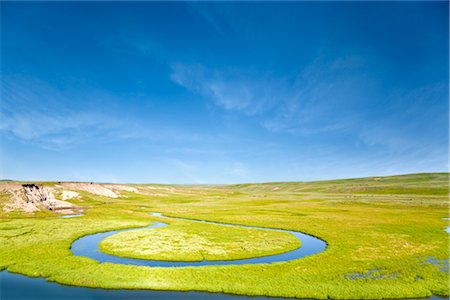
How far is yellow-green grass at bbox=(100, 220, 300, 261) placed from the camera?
37.8 metres

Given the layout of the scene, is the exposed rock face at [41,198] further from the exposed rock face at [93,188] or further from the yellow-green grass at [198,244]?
the yellow-green grass at [198,244]

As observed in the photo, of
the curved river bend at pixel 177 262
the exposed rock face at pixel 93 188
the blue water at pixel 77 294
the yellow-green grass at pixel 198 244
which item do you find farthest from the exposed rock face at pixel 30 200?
the blue water at pixel 77 294

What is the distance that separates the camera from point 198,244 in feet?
143

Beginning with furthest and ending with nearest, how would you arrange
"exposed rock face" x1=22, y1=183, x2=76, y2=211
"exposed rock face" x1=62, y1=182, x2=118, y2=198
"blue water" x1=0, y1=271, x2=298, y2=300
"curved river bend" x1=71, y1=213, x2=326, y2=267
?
"exposed rock face" x1=62, y1=182, x2=118, y2=198 < "exposed rock face" x1=22, y1=183, x2=76, y2=211 < "curved river bend" x1=71, y1=213, x2=326, y2=267 < "blue water" x1=0, y1=271, x2=298, y2=300

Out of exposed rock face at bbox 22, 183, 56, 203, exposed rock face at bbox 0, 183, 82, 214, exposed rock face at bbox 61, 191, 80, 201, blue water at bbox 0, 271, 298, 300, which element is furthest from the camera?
exposed rock face at bbox 61, 191, 80, 201

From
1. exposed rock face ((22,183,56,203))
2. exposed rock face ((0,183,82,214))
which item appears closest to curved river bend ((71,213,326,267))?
exposed rock face ((0,183,82,214))

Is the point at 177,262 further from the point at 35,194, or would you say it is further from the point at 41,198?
the point at 35,194

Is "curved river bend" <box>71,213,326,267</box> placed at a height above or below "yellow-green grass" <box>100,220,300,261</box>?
below

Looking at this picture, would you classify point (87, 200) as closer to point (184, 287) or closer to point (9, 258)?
point (9, 258)

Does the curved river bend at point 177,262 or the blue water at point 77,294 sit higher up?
the curved river bend at point 177,262

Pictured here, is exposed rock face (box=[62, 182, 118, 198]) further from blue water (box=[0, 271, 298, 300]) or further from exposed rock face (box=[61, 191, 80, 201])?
blue water (box=[0, 271, 298, 300])

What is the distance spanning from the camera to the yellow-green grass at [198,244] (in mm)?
37781

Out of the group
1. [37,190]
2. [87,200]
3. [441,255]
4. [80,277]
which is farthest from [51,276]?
[87,200]

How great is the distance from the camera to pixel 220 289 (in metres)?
26.6
